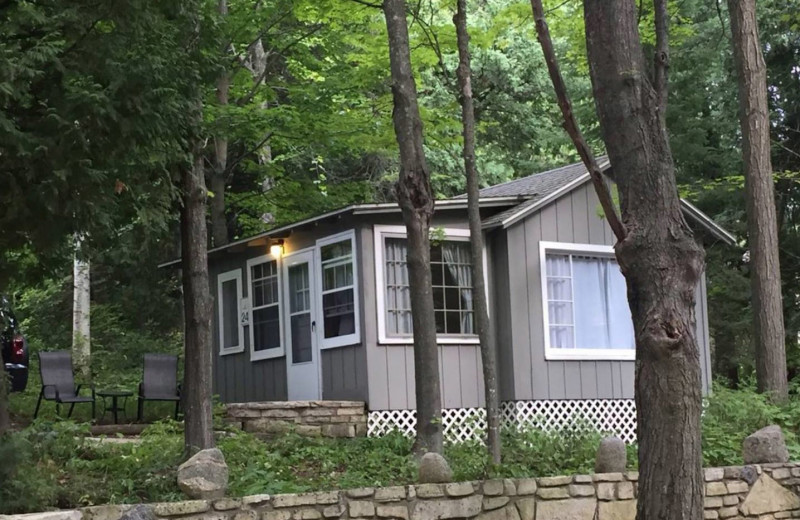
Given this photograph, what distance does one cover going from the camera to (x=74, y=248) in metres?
8.74

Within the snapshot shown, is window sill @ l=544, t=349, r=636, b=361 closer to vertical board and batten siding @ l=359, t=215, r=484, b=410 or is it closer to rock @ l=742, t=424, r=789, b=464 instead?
vertical board and batten siding @ l=359, t=215, r=484, b=410

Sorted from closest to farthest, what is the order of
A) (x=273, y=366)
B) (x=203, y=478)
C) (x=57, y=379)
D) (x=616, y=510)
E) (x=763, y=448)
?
1. (x=203, y=478)
2. (x=616, y=510)
3. (x=763, y=448)
4. (x=57, y=379)
5. (x=273, y=366)

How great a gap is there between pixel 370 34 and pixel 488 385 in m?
7.03

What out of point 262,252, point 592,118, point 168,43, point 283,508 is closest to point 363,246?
point 262,252

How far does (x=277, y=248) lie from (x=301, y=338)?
1214 millimetres

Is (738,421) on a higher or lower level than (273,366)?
lower

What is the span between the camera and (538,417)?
37.7 ft

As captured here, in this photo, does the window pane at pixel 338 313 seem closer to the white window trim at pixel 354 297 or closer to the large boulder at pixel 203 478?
the white window trim at pixel 354 297

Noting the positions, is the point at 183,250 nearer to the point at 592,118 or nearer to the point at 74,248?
the point at 74,248

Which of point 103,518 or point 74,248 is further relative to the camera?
point 74,248

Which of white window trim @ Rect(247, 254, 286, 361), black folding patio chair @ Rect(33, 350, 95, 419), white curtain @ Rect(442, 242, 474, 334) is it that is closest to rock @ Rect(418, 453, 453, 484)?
white curtain @ Rect(442, 242, 474, 334)

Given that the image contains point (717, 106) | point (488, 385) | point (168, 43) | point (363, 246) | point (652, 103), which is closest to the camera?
point (652, 103)

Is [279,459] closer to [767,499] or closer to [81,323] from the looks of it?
[767,499]

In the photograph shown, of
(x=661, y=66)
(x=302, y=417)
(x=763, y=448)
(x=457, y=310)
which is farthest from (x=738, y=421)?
(x=661, y=66)
